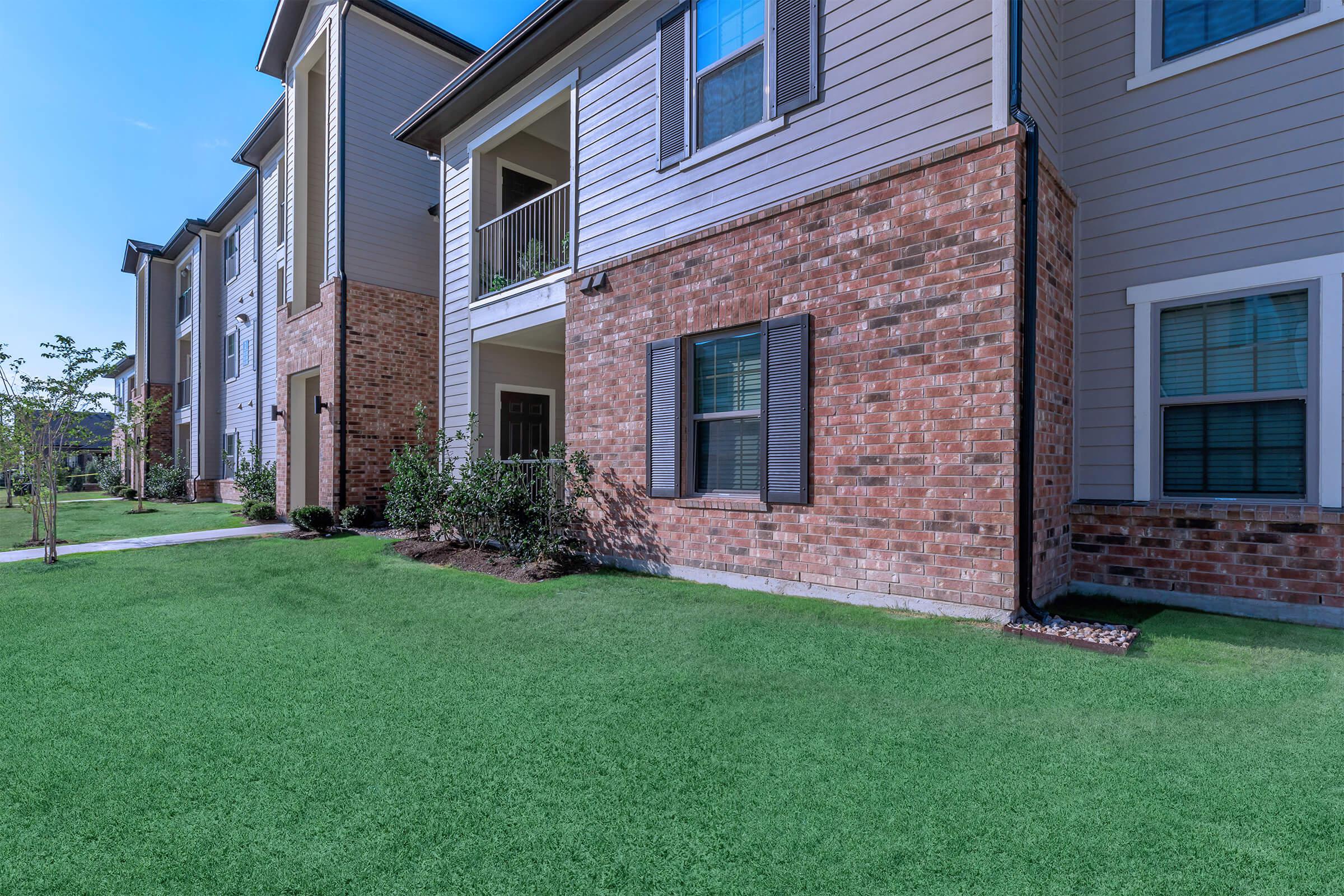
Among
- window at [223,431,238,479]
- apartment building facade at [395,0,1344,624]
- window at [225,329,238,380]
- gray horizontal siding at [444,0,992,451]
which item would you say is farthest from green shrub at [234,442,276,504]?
apartment building facade at [395,0,1344,624]

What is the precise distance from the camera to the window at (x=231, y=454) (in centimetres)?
1781

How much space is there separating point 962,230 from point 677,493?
137 inches

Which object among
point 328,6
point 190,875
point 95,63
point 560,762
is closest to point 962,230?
point 560,762

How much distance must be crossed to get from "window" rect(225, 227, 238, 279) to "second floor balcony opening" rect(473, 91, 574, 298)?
13.3m

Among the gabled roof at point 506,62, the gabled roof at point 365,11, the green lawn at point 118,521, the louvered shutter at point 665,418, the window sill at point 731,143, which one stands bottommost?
the green lawn at point 118,521

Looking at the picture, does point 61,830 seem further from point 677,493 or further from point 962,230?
point 962,230

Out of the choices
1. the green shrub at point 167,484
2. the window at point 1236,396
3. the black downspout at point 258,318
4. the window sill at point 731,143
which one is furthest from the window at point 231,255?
the window at point 1236,396

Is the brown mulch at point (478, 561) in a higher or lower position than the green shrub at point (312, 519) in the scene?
lower

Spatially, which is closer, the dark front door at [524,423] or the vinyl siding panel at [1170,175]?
the vinyl siding panel at [1170,175]

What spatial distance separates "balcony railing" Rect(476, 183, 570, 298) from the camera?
9.08m

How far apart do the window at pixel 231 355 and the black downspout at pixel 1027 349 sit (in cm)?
2061

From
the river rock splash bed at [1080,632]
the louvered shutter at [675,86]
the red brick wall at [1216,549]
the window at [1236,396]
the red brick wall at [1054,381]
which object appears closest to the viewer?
the river rock splash bed at [1080,632]

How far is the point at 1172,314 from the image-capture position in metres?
5.07

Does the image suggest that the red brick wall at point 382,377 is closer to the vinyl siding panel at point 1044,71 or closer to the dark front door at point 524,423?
the dark front door at point 524,423
